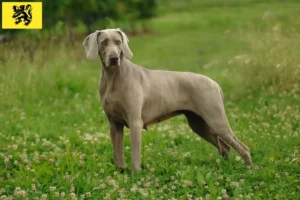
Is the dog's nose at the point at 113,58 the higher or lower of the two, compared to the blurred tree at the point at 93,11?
lower

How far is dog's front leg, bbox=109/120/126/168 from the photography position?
6449 mm

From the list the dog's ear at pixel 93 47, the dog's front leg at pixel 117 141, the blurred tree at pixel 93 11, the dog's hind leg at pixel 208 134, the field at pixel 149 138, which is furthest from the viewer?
the blurred tree at pixel 93 11

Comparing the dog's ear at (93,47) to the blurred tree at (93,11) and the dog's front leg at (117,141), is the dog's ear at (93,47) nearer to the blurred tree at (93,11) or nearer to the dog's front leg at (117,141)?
the dog's front leg at (117,141)

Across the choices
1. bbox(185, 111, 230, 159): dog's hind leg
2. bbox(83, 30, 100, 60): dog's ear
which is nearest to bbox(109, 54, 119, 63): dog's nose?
bbox(83, 30, 100, 60): dog's ear

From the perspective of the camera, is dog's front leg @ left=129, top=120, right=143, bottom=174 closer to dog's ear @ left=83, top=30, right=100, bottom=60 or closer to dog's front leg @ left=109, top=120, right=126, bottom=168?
dog's front leg @ left=109, top=120, right=126, bottom=168

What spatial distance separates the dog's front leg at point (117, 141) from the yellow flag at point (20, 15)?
6.36m

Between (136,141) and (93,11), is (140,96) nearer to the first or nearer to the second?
(136,141)

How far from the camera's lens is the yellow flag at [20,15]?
12074 millimetres

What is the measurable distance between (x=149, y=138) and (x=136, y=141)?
187cm

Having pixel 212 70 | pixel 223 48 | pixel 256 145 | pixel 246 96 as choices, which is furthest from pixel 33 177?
pixel 223 48

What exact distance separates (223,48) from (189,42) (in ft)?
12.0

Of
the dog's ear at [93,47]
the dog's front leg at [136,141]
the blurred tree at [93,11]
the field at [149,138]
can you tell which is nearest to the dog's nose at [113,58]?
the dog's ear at [93,47]

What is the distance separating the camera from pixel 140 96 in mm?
6168

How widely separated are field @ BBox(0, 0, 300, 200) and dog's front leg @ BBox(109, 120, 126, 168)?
126 millimetres
